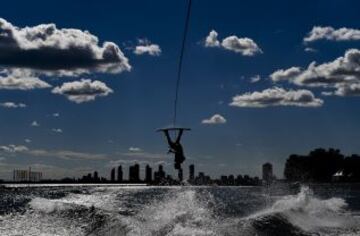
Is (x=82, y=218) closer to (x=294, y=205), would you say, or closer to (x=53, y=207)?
(x=53, y=207)

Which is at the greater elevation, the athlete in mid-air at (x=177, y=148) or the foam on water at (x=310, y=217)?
the athlete in mid-air at (x=177, y=148)

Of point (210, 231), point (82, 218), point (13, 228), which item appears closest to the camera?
point (210, 231)

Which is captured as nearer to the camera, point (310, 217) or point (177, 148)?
point (177, 148)

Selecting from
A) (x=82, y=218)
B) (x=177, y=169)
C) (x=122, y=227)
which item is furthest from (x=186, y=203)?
(x=177, y=169)

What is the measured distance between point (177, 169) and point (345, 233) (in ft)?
29.7

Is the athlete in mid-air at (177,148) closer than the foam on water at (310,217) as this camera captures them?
Yes

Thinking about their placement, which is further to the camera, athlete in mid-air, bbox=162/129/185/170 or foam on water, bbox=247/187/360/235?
foam on water, bbox=247/187/360/235

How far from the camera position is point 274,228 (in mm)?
32438

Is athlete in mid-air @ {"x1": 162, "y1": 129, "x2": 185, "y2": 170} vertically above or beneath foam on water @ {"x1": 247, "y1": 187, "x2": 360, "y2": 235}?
above

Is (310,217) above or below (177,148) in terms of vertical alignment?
below

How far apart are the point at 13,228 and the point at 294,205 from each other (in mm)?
19031

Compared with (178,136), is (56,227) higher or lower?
lower

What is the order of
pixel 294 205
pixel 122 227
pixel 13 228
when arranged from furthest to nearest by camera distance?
1. pixel 294 205
2. pixel 13 228
3. pixel 122 227

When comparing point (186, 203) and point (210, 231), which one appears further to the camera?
point (186, 203)
